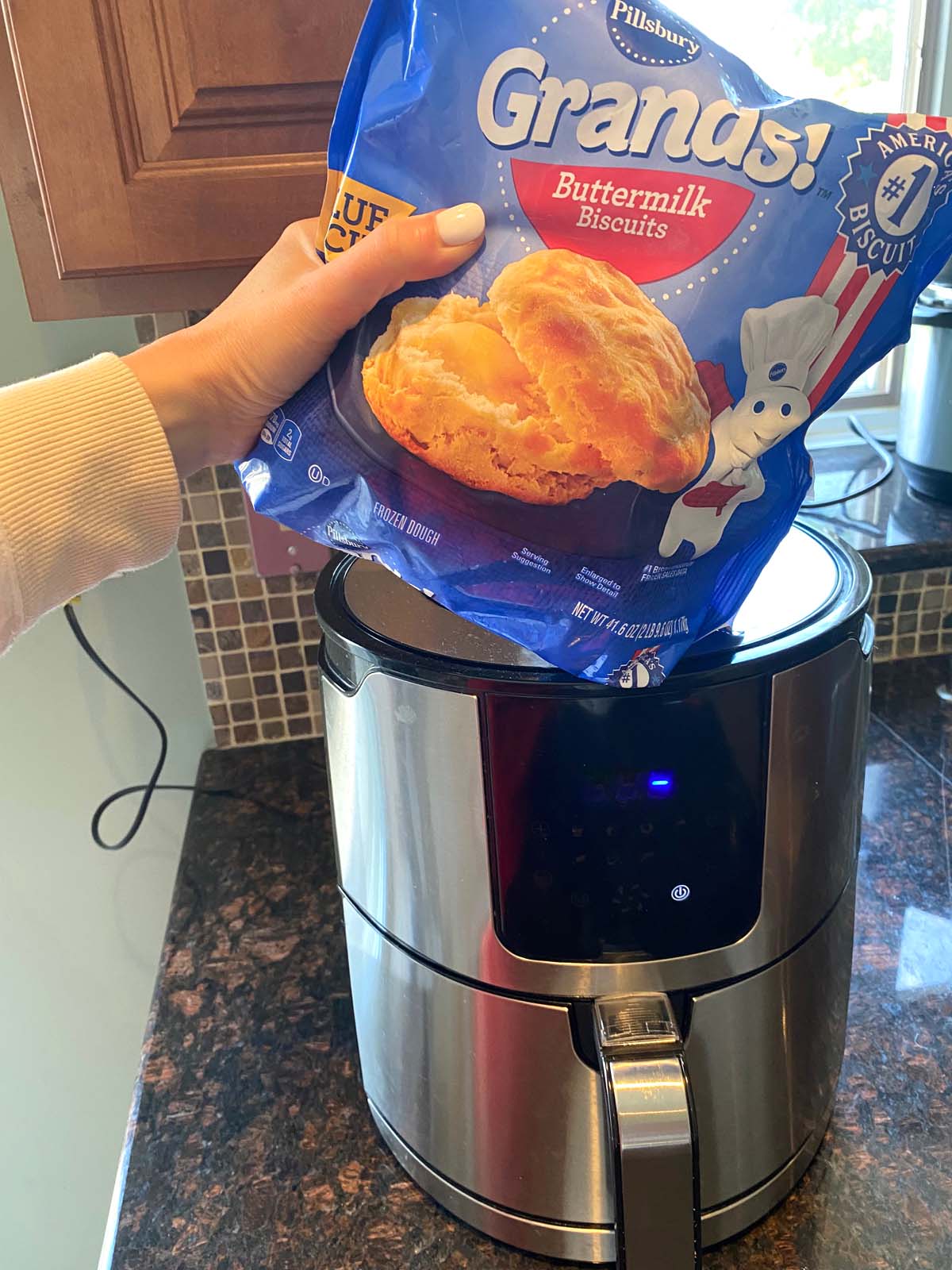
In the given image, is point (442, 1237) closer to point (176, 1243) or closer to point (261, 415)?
point (176, 1243)

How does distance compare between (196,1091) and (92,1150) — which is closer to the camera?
(196,1091)

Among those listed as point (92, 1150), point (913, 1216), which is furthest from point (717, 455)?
point (92, 1150)

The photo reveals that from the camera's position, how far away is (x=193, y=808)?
3.14 ft

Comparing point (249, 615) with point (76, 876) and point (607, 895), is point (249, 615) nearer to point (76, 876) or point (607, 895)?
point (76, 876)

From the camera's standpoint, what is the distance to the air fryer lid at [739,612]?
46cm

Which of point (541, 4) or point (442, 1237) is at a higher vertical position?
point (541, 4)

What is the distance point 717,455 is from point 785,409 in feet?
0.11

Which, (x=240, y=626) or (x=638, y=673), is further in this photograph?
(x=240, y=626)

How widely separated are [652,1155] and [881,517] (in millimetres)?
825

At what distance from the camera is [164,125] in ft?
1.83

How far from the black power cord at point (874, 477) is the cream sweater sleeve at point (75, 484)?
727mm

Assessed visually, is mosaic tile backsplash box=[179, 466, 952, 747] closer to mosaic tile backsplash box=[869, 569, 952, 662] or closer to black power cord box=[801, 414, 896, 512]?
mosaic tile backsplash box=[869, 569, 952, 662]

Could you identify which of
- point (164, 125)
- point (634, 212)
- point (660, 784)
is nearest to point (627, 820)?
point (660, 784)

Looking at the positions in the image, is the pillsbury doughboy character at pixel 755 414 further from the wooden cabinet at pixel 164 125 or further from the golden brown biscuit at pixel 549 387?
the wooden cabinet at pixel 164 125
